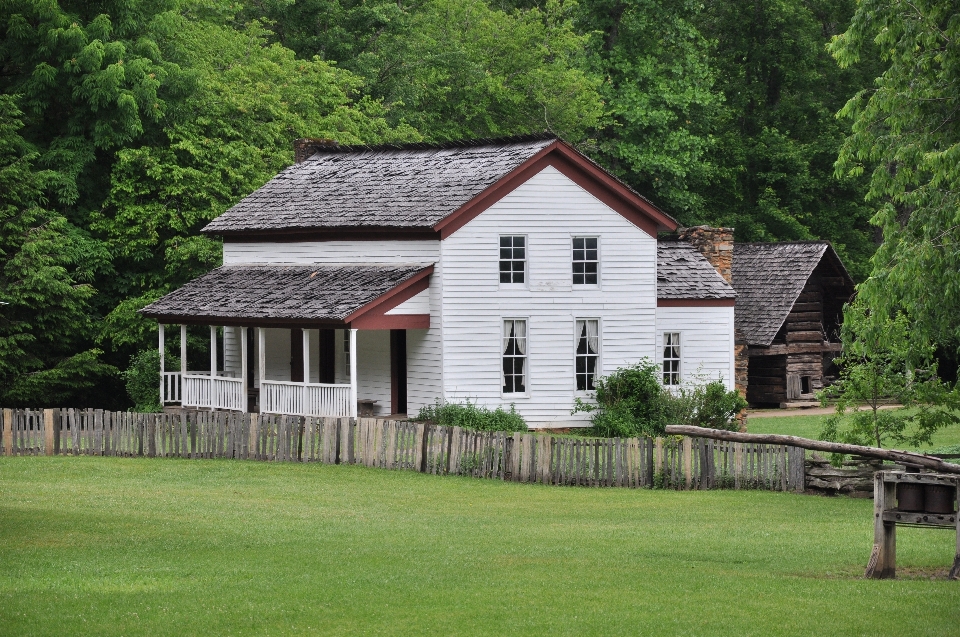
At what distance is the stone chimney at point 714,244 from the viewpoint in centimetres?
4212

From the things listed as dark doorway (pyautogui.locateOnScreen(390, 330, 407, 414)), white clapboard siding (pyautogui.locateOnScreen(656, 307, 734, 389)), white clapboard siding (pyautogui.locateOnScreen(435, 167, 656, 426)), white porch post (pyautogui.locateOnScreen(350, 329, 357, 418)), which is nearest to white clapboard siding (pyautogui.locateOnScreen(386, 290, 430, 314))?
white clapboard siding (pyautogui.locateOnScreen(435, 167, 656, 426))

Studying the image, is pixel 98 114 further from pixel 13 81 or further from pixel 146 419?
pixel 146 419

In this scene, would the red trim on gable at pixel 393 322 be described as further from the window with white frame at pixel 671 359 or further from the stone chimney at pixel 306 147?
the stone chimney at pixel 306 147

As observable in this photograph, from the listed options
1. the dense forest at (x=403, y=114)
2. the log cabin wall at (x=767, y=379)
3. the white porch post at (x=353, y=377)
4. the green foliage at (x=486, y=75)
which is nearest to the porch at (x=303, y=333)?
the white porch post at (x=353, y=377)

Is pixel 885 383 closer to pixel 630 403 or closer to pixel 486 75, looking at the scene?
pixel 630 403

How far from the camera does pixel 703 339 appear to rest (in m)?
39.6

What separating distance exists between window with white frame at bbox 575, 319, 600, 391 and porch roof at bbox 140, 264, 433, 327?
14.0 feet

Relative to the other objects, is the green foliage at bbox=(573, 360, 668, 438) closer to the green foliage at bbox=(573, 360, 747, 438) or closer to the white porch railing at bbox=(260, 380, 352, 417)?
the green foliage at bbox=(573, 360, 747, 438)

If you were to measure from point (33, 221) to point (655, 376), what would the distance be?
55.8 ft

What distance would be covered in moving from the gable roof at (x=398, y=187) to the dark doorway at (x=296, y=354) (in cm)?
275

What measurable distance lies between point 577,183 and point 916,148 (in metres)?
13.6

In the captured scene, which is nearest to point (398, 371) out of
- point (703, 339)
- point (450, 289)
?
point (450, 289)

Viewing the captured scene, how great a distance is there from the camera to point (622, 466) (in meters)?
27.7

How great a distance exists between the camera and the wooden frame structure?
51.7 feet
